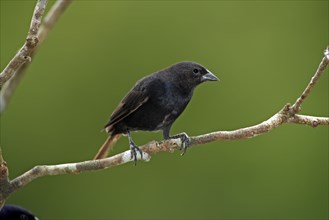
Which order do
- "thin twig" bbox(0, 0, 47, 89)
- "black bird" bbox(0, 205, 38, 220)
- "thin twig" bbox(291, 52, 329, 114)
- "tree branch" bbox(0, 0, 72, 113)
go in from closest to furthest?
1. "thin twig" bbox(0, 0, 47, 89)
2. "thin twig" bbox(291, 52, 329, 114)
3. "tree branch" bbox(0, 0, 72, 113)
4. "black bird" bbox(0, 205, 38, 220)

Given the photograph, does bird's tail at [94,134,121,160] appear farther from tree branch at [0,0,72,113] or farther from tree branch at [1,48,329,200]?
tree branch at [1,48,329,200]

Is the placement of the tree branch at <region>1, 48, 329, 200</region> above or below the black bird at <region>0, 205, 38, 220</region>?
above

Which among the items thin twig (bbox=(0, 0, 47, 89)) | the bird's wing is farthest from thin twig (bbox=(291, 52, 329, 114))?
thin twig (bbox=(0, 0, 47, 89))

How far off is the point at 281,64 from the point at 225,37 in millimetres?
644

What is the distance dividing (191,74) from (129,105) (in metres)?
0.46

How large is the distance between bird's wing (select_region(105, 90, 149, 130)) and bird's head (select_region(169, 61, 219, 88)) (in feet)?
0.91

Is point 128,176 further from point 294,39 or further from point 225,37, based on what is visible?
point 294,39

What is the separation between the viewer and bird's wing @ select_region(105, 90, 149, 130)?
193 inches

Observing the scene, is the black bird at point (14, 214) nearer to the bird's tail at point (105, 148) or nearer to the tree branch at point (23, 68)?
the bird's tail at point (105, 148)

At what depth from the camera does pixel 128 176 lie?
7.86 meters

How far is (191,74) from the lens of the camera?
502 centimetres

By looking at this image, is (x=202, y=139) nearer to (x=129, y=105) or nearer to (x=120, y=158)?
(x=120, y=158)

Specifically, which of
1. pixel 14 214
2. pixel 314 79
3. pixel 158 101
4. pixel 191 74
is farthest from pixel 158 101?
pixel 14 214

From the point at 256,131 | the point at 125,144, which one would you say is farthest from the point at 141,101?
the point at 125,144
